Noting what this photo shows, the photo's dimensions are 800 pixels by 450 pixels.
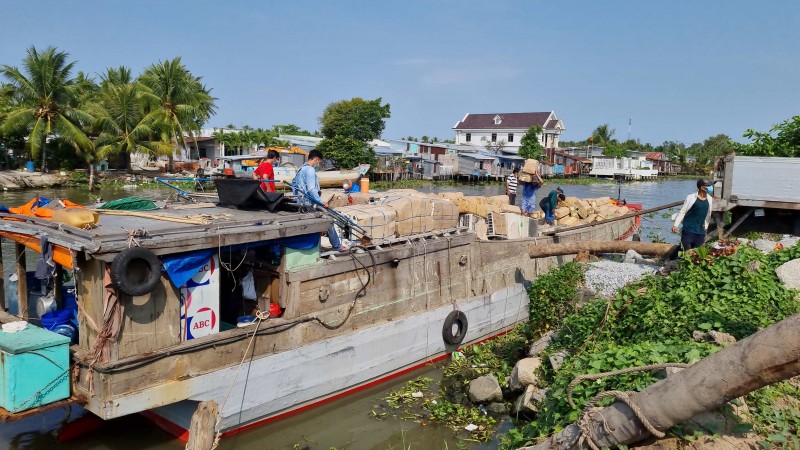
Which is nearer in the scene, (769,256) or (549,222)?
(769,256)

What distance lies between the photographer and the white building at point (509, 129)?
69912 millimetres

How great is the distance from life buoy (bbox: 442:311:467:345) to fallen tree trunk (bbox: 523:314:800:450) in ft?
19.2

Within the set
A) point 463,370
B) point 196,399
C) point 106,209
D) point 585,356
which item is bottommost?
point 463,370

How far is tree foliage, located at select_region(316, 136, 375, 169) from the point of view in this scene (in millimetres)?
42188

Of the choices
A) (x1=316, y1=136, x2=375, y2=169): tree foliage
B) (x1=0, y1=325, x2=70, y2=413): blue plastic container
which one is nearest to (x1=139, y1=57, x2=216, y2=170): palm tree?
(x1=316, y1=136, x2=375, y2=169): tree foliage

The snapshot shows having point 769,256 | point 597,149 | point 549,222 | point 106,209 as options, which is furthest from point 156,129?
point 597,149

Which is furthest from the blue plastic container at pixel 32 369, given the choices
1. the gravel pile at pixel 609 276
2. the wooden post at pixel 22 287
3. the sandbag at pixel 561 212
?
the sandbag at pixel 561 212

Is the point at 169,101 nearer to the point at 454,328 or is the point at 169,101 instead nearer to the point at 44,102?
the point at 44,102

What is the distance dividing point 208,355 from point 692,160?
324 ft

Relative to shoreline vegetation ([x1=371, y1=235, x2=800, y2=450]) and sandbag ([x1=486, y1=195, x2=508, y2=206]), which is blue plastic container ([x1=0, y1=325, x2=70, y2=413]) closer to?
shoreline vegetation ([x1=371, y1=235, x2=800, y2=450])

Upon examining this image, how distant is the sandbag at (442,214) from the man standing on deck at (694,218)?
13.1 ft

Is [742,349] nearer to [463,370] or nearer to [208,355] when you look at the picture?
[208,355]

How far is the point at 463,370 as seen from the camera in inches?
392

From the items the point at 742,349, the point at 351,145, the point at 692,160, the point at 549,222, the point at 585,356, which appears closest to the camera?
the point at 742,349
